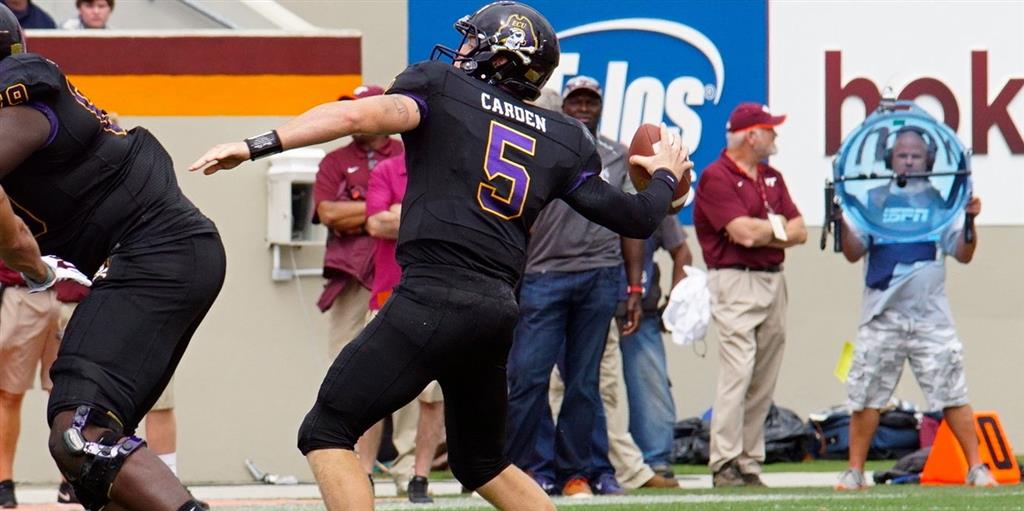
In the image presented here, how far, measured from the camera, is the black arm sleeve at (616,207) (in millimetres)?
6004

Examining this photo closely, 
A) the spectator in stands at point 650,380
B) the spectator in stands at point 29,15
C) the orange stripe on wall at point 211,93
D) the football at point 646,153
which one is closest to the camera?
the football at point 646,153

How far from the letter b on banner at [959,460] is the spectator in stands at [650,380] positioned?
A: 1511 mm

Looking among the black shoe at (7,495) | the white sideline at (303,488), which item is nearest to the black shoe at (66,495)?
the black shoe at (7,495)

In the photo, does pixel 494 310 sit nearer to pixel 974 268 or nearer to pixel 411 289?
pixel 411 289

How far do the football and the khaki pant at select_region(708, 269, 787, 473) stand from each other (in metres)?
3.64

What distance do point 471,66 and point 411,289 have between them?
78 cm

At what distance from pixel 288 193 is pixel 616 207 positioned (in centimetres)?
587

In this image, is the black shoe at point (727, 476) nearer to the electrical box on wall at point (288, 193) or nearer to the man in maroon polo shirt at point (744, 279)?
the man in maroon polo shirt at point (744, 279)

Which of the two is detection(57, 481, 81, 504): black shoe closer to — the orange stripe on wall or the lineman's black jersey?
the orange stripe on wall

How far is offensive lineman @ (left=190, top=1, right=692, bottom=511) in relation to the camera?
18.5 ft

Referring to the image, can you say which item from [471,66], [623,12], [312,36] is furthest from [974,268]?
[471,66]

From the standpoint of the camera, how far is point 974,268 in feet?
43.8

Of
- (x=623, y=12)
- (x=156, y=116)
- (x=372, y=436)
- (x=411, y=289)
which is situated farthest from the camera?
(x=623, y=12)

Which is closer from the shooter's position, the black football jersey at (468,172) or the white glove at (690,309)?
the black football jersey at (468,172)
